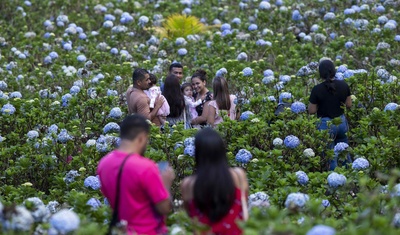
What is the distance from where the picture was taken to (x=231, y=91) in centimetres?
959

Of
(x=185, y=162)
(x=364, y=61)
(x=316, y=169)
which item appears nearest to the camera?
(x=185, y=162)

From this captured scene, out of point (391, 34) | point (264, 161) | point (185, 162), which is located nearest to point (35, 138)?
point (185, 162)

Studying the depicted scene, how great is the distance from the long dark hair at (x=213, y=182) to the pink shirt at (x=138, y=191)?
18 cm

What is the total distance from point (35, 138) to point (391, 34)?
5.69 meters

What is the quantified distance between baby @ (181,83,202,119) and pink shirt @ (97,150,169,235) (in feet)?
13.5

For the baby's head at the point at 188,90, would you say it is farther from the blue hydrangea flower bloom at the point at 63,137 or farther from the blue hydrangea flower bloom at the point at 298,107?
the blue hydrangea flower bloom at the point at 63,137

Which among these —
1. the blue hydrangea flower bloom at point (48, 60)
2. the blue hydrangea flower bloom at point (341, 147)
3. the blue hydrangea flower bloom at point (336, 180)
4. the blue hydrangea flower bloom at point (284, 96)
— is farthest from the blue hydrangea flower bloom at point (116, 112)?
the blue hydrangea flower bloom at point (48, 60)

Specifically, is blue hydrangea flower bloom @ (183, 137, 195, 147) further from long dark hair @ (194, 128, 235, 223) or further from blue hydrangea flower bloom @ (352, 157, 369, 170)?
long dark hair @ (194, 128, 235, 223)

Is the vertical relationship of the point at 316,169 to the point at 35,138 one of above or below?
below

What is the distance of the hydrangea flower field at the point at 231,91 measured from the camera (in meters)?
4.64

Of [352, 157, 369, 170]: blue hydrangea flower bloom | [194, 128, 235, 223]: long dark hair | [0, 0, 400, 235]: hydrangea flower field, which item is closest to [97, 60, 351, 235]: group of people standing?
[194, 128, 235, 223]: long dark hair

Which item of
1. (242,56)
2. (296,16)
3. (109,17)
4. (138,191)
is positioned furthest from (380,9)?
(138,191)

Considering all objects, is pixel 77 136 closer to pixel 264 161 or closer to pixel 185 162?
pixel 185 162

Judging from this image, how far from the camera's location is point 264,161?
6426 millimetres
